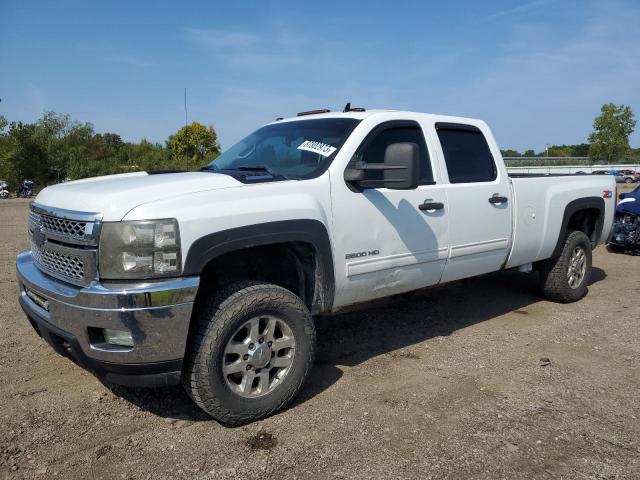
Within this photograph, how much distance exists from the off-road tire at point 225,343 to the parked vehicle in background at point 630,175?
168 feet

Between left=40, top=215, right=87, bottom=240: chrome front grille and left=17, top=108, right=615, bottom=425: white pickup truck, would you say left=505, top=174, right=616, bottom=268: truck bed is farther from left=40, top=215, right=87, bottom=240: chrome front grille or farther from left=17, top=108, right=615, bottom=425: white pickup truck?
left=40, top=215, right=87, bottom=240: chrome front grille

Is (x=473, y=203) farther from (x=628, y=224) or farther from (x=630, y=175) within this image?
(x=630, y=175)

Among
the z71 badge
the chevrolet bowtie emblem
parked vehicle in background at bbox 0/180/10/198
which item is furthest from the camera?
parked vehicle in background at bbox 0/180/10/198

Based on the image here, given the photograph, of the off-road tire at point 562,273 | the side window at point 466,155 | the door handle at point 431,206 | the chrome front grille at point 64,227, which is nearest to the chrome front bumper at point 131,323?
the chrome front grille at point 64,227

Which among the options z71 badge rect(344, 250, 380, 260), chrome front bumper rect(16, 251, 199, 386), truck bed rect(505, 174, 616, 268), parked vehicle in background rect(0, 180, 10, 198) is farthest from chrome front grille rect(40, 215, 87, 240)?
parked vehicle in background rect(0, 180, 10, 198)

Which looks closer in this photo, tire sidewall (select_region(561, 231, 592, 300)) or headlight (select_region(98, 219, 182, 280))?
headlight (select_region(98, 219, 182, 280))

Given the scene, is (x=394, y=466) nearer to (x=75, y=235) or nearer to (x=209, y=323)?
(x=209, y=323)

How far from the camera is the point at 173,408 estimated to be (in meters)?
3.33

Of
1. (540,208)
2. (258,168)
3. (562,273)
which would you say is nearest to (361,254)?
(258,168)

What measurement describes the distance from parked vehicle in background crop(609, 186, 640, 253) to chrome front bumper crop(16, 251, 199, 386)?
850 centimetres

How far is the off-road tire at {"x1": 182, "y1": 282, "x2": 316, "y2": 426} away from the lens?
286 centimetres

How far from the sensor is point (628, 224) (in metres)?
9.17

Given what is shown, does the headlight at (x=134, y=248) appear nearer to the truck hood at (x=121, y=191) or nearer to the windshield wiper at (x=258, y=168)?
the truck hood at (x=121, y=191)

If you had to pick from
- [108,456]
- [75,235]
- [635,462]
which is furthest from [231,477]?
[635,462]
